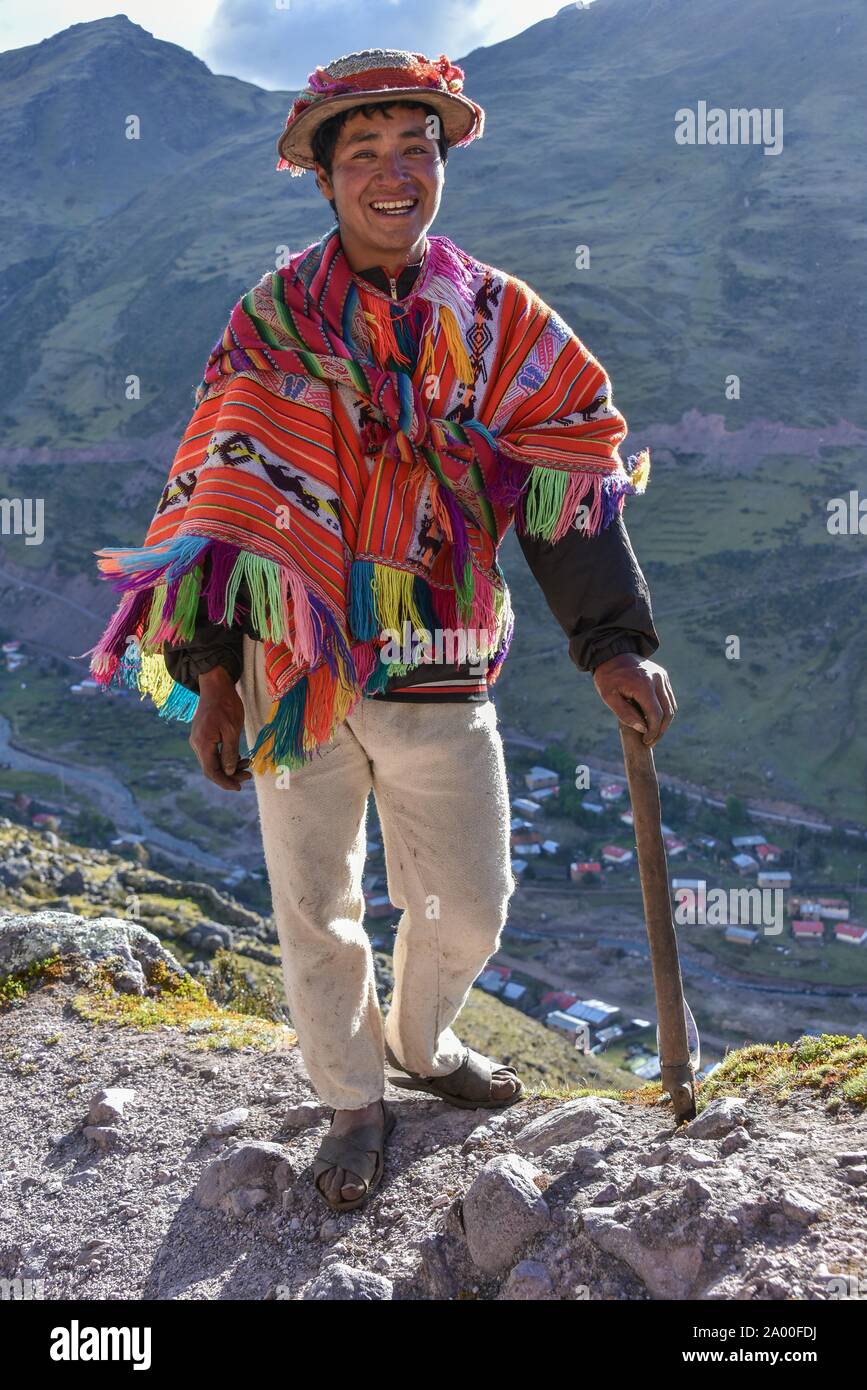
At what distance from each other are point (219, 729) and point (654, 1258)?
1361 mm

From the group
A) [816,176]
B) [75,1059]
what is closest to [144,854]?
[75,1059]

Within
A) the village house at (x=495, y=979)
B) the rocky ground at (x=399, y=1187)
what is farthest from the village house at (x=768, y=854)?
the rocky ground at (x=399, y=1187)

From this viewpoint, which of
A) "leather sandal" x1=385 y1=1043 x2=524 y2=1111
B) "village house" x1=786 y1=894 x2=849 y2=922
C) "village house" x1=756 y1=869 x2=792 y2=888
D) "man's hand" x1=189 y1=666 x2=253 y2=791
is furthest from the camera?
"village house" x1=756 y1=869 x2=792 y2=888

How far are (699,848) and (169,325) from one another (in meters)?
62.9

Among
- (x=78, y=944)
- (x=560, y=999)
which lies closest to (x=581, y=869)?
(x=560, y=999)

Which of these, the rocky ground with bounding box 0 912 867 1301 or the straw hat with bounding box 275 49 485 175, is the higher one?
the straw hat with bounding box 275 49 485 175

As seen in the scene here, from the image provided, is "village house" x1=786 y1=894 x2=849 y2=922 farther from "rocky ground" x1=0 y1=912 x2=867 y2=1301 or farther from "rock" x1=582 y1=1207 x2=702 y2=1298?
"rock" x1=582 y1=1207 x2=702 y2=1298

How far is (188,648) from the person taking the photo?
2654mm

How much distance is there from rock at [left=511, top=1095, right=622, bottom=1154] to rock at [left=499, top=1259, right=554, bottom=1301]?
49cm

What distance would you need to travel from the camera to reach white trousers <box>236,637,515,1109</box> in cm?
273

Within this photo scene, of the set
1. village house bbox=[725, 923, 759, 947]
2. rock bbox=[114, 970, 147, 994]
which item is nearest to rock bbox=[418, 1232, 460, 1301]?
rock bbox=[114, 970, 147, 994]

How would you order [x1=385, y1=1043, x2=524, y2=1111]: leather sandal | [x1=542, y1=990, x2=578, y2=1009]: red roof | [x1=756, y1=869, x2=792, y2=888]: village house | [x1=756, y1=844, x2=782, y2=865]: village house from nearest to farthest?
1. [x1=385, y1=1043, x2=524, y2=1111]: leather sandal
2. [x1=542, y1=990, x2=578, y2=1009]: red roof
3. [x1=756, y1=869, x2=792, y2=888]: village house
4. [x1=756, y1=844, x2=782, y2=865]: village house

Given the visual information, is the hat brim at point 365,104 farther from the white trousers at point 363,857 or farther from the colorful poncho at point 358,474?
the white trousers at point 363,857
